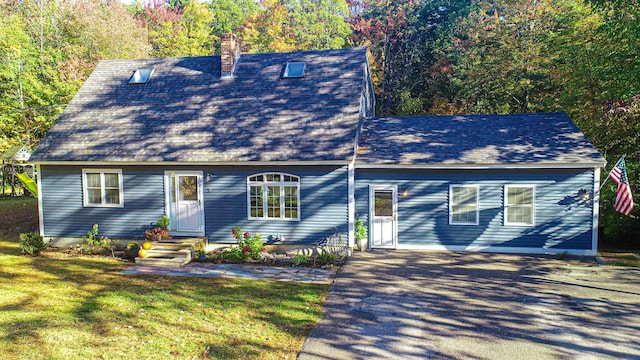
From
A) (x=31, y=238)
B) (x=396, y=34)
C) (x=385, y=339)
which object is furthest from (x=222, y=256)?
(x=396, y=34)

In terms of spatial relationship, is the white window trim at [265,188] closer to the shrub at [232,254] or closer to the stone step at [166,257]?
the shrub at [232,254]

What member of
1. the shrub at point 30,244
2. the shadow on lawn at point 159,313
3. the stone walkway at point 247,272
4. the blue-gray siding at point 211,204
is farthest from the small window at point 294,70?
the shrub at point 30,244

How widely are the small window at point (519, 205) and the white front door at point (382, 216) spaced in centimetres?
340

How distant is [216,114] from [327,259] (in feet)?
20.6

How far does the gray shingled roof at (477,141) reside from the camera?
42.0 feet

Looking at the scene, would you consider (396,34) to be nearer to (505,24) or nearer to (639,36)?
(505,24)

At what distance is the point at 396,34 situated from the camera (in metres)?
32.9

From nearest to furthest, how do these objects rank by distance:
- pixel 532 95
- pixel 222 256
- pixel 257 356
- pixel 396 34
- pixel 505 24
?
pixel 257 356 < pixel 222 256 < pixel 532 95 < pixel 505 24 < pixel 396 34

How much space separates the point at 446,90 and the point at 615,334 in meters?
24.9

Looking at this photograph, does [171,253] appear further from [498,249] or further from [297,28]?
[297,28]

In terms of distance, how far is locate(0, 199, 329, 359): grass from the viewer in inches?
250

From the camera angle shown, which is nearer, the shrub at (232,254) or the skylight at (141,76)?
the shrub at (232,254)

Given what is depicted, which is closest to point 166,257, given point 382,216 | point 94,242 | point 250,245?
point 250,245

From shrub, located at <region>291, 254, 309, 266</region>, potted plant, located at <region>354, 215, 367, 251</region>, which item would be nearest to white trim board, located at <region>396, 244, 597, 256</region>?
potted plant, located at <region>354, 215, 367, 251</region>
